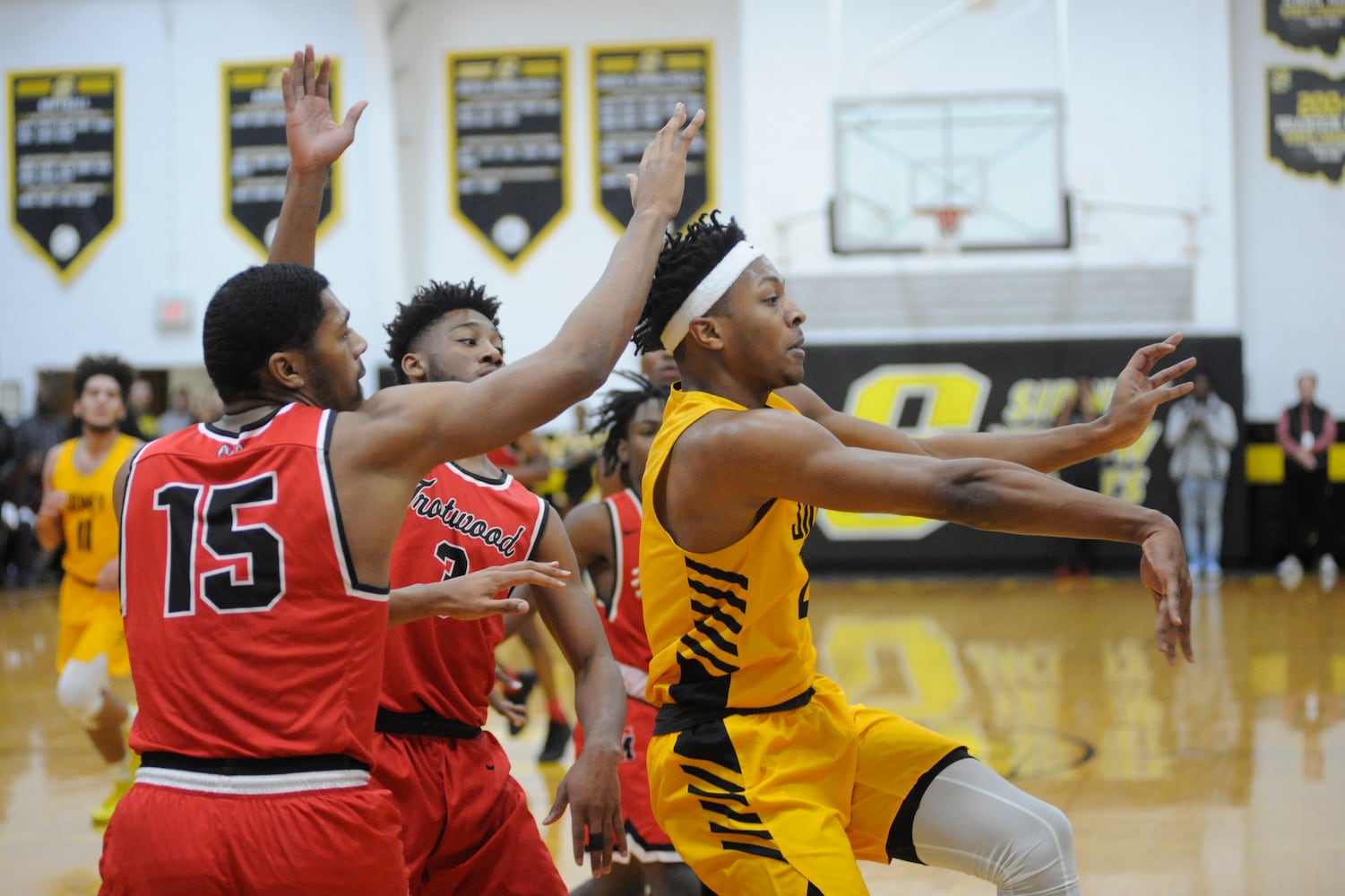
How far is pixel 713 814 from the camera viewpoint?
295 cm

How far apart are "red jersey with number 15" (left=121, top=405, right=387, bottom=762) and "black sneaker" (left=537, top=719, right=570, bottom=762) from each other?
16.2ft

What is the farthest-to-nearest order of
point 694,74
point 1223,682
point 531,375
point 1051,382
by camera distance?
point 694,74 < point 1051,382 < point 1223,682 < point 531,375

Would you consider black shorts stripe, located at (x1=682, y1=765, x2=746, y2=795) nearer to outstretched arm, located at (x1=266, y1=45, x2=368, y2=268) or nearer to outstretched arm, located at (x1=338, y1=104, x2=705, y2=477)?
outstretched arm, located at (x1=338, y1=104, x2=705, y2=477)

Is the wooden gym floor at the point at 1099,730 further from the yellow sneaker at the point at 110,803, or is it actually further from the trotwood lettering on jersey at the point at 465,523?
the trotwood lettering on jersey at the point at 465,523

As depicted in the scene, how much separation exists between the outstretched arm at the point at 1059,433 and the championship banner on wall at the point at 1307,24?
15.4 meters

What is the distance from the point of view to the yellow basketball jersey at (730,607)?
3.01 m

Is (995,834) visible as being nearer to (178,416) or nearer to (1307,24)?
(178,416)

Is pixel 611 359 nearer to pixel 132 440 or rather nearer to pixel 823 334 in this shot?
pixel 132 440

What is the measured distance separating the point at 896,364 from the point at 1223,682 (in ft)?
22.4

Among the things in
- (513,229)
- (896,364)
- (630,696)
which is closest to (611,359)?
(630,696)

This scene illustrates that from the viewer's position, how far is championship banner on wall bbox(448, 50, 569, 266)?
1777 cm

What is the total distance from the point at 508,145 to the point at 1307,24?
973 centimetres

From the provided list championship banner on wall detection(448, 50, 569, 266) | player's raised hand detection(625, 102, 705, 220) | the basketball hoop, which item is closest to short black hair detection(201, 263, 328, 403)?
player's raised hand detection(625, 102, 705, 220)

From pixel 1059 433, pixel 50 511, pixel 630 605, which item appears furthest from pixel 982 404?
pixel 1059 433
